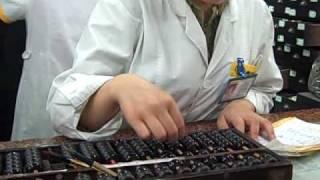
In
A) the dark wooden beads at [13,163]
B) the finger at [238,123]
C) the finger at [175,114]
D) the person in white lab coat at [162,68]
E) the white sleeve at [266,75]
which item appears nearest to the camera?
the dark wooden beads at [13,163]

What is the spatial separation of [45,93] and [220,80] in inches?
24.4

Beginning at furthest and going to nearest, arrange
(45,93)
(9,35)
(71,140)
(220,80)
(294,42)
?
(294,42) → (9,35) → (45,93) → (220,80) → (71,140)

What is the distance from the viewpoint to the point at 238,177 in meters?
0.54

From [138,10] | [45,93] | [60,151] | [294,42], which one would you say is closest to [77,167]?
[60,151]

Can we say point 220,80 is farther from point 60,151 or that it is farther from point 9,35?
point 9,35

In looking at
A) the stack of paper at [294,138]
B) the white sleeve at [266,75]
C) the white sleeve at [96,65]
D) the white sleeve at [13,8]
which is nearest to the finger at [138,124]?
the white sleeve at [96,65]

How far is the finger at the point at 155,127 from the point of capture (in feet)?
2.02

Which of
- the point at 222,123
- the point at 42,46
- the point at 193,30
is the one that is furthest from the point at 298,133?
the point at 42,46

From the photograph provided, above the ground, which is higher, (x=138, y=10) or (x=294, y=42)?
(x=138, y=10)

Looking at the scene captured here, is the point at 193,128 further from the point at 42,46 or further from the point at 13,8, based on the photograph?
the point at 13,8

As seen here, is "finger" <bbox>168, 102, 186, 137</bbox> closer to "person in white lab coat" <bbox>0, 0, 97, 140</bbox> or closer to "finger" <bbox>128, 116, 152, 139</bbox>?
"finger" <bbox>128, 116, 152, 139</bbox>

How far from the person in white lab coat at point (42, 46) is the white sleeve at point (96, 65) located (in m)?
0.45

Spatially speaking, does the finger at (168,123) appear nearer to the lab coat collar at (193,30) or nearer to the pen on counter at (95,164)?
the pen on counter at (95,164)

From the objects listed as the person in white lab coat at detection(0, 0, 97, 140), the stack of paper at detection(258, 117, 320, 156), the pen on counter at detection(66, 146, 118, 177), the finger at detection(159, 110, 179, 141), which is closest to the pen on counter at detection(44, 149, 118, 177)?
the pen on counter at detection(66, 146, 118, 177)
